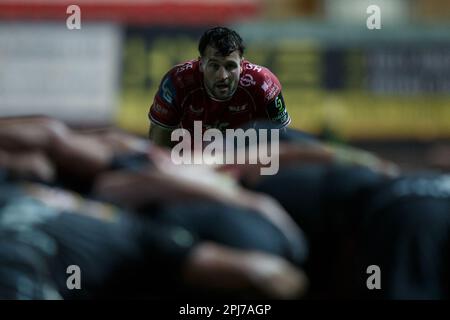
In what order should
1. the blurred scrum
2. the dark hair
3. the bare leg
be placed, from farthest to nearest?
1. the blurred scrum
2. the bare leg
3. the dark hair

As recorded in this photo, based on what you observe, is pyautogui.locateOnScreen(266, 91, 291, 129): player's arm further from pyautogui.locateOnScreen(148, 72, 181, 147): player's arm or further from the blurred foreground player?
the blurred foreground player

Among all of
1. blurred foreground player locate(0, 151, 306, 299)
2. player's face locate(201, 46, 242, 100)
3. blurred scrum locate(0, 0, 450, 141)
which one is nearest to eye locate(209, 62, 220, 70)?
player's face locate(201, 46, 242, 100)

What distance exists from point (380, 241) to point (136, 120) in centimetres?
70

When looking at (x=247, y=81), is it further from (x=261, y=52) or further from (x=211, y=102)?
(x=261, y=52)

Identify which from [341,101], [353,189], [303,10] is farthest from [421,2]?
[353,189]

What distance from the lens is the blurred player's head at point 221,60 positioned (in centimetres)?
48

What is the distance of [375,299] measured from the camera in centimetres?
101

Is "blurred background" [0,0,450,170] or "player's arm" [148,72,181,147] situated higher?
"blurred background" [0,0,450,170]

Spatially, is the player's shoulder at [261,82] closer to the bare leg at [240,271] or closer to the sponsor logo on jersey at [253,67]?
the sponsor logo on jersey at [253,67]

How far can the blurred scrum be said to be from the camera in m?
1.57

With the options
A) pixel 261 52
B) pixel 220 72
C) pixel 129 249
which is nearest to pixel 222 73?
pixel 220 72

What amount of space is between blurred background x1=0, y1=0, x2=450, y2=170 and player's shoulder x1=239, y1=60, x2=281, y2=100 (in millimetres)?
1002
